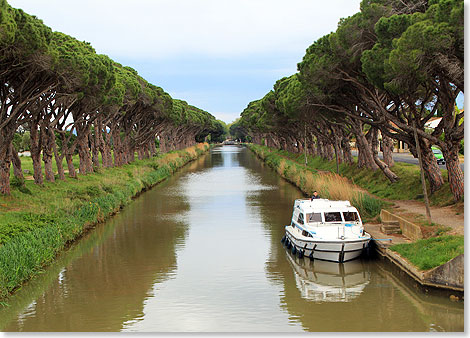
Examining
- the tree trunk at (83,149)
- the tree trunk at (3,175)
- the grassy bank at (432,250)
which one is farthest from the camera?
the tree trunk at (83,149)

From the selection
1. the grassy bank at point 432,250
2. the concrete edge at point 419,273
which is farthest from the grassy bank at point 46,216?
the grassy bank at point 432,250

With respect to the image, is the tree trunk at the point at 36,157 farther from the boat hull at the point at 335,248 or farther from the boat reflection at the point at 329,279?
the boat hull at the point at 335,248

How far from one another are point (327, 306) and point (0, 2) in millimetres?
17689

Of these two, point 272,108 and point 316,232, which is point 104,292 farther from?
point 272,108

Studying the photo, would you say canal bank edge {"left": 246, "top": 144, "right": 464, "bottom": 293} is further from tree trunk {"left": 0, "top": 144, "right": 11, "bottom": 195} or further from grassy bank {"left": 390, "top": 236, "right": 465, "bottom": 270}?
tree trunk {"left": 0, "top": 144, "right": 11, "bottom": 195}

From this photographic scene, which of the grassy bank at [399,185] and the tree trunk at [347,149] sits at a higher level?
the tree trunk at [347,149]

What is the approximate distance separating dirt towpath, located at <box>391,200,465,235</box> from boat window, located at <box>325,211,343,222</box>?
14.2 feet

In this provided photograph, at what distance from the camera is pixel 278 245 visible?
26.3 m

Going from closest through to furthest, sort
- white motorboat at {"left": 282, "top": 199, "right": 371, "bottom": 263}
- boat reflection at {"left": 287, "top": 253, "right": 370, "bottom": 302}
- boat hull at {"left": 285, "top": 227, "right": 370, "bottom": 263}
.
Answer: boat reflection at {"left": 287, "top": 253, "right": 370, "bottom": 302} → boat hull at {"left": 285, "top": 227, "right": 370, "bottom": 263} → white motorboat at {"left": 282, "top": 199, "right": 371, "bottom": 263}

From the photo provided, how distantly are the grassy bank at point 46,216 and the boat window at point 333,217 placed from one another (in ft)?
39.3

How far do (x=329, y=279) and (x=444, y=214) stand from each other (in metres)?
8.42

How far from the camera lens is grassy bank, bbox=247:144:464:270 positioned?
18359mm

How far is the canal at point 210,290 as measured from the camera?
15477 mm

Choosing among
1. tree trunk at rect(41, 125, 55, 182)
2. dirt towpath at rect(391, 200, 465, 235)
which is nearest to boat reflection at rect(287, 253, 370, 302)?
dirt towpath at rect(391, 200, 465, 235)
